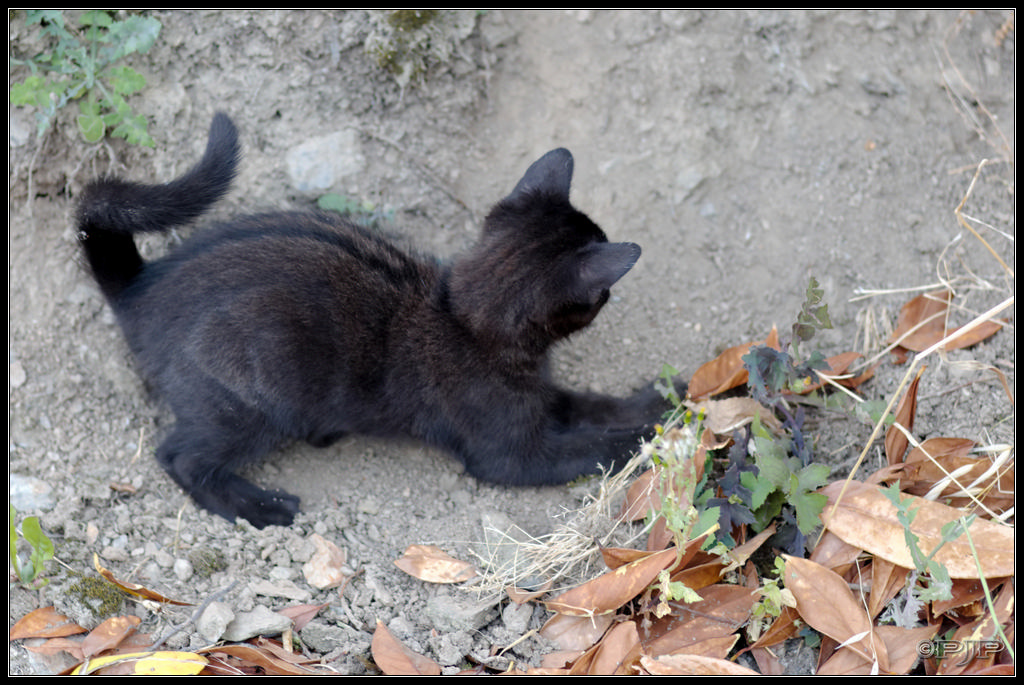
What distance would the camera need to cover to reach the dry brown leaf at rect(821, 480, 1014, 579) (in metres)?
1.96

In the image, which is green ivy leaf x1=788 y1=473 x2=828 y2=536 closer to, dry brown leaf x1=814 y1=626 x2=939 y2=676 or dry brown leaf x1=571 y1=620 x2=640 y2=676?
dry brown leaf x1=814 y1=626 x2=939 y2=676

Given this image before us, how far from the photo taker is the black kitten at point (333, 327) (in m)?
2.42

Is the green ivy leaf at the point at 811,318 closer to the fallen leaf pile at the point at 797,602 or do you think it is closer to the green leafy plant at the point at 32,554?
the fallen leaf pile at the point at 797,602

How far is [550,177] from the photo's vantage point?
2.51m

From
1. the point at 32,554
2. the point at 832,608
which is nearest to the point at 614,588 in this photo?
the point at 832,608

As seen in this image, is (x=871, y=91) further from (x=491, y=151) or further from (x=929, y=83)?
→ (x=491, y=151)

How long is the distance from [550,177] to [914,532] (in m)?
1.39

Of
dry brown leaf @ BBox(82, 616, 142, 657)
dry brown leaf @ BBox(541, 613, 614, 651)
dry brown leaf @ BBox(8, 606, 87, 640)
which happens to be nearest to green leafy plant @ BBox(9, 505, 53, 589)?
dry brown leaf @ BBox(8, 606, 87, 640)

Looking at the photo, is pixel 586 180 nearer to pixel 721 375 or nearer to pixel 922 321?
pixel 721 375

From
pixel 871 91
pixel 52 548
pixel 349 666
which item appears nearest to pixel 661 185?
pixel 871 91

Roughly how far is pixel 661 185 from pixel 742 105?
446 millimetres

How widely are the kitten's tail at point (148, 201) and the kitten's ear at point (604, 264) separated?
110 centimetres

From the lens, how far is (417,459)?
286 centimetres

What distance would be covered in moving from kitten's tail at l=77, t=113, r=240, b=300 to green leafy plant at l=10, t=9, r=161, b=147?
1.14 feet
